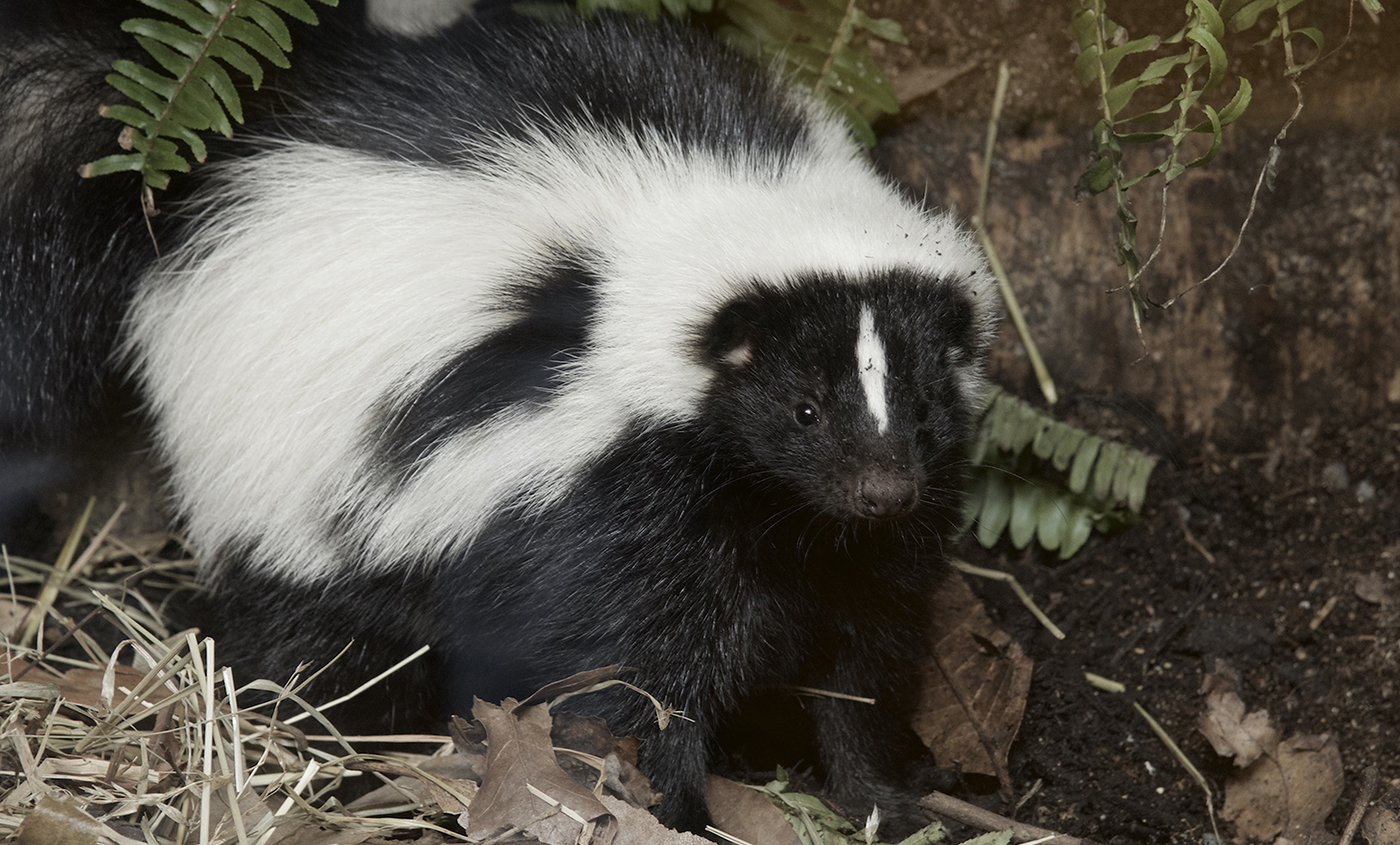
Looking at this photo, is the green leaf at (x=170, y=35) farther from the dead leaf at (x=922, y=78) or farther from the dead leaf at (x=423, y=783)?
the dead leaf at (x=922, y=78)

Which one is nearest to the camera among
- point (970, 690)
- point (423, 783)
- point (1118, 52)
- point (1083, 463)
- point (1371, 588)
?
point (1118, 52)

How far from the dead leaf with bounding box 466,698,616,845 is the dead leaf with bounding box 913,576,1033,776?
1.50 m

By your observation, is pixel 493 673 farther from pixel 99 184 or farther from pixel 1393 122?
pixel 1393 122

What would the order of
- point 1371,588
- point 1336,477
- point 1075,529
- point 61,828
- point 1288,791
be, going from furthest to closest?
point 1336,477 → point 1075,529 → point 1371,588 → point 1288,791 → point 61,828

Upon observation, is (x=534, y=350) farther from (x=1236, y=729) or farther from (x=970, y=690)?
(x=1236, y=729)

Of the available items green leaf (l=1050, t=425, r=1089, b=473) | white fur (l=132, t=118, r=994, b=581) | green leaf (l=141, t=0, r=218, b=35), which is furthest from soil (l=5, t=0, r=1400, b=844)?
green leaf (l=141, t=0, r=218, b=35)

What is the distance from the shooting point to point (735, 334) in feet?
12.1

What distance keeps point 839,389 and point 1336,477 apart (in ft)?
9.69

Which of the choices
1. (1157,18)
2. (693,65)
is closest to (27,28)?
(693,65)

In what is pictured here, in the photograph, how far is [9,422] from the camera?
4.32m

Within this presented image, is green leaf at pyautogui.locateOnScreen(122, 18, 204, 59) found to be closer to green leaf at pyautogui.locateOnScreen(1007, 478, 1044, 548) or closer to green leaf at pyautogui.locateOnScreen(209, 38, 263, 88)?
green leaf at pyautogui.locateOnScreen(209, 38, 263, 88)

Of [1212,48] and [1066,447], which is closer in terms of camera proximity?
[1212,48]

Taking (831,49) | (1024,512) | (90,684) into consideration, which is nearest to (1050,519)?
(1024,512)

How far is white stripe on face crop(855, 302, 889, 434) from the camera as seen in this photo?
3541 millimetres
